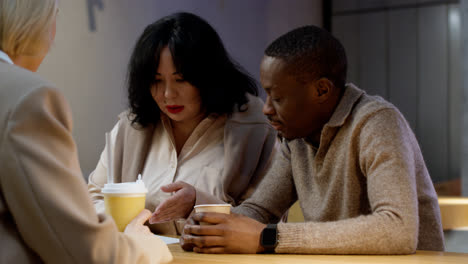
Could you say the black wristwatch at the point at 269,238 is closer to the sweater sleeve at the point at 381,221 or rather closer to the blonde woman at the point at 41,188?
the sweater sleeve at the point at 381,221

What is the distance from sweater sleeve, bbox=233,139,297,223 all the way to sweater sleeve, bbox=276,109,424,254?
386mm

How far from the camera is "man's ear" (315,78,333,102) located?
4.81 feet

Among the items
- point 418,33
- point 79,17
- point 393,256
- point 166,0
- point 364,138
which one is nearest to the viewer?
point 393,256

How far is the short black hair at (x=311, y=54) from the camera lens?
145 centimetres

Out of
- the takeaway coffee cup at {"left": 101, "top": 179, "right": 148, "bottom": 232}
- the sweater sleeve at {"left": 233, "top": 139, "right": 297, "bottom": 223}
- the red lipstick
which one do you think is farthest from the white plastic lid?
the red lipstick

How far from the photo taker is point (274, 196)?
1.69 m

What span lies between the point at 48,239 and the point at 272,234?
572 mm

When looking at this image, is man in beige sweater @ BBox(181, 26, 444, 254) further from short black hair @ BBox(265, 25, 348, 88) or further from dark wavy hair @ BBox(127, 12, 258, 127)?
dark wavy hair @ BBox(127, 12, 258, 127)

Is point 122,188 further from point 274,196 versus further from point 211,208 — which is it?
point 274,196

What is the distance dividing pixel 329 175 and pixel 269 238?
363 mm

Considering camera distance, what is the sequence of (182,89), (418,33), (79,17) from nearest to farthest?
(182,89)
(79,17)
(418,33)

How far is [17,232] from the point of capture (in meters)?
0.88

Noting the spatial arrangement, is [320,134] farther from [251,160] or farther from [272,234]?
[251,160]

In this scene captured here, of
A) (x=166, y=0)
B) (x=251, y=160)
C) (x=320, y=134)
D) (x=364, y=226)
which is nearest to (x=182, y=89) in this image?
(x=251, y=160)
